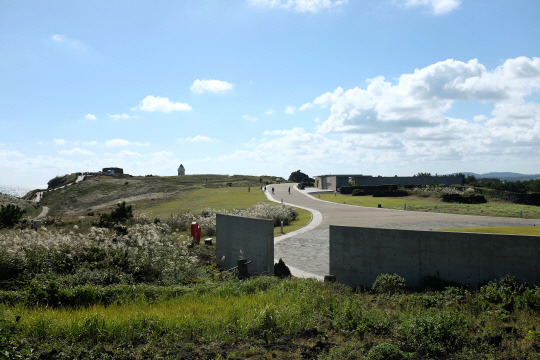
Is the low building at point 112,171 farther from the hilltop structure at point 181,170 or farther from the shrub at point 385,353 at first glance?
the shrub at point 385,353

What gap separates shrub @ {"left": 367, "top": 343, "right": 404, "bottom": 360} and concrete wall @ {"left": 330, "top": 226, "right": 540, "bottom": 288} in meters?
4.86

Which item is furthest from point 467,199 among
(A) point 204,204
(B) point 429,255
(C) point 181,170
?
(C) point 181,170

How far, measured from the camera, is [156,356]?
17.4 ft

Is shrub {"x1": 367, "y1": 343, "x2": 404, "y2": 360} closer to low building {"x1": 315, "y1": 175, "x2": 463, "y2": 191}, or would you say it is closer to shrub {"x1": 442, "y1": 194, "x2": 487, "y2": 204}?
shrub {"x1": 442, "y1": 194, "x2": 487, "y2": 204}

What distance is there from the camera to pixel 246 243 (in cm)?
1424

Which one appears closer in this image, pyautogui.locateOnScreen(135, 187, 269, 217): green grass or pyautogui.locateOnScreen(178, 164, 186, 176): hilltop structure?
pyautogui.locateOnScreen(135, 187, 269, 217): green grass

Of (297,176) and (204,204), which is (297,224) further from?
(297,176)

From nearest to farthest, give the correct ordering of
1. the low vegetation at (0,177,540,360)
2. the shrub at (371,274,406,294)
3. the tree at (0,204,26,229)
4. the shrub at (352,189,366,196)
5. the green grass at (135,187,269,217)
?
the low vegetation at (0,177,540,360)
the shrub at (371,274,406,294)
the tree at (0,204,26,229)
the green grass at (135,187,269,217)
the shrub at (352,189,366,196)

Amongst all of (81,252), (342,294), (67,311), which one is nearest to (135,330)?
(67,311)

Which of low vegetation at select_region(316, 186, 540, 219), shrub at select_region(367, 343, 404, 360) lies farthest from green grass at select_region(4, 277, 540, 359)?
low vegetation at select_region(316, 186, 540, 219)

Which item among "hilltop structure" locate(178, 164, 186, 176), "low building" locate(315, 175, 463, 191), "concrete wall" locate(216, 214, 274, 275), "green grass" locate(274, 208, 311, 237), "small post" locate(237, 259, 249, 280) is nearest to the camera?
"small post" locate(237, 259, 249, 280)

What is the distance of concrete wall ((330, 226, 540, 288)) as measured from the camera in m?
8.95

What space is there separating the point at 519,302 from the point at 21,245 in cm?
1216

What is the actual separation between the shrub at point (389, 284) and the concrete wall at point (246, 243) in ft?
12.6
